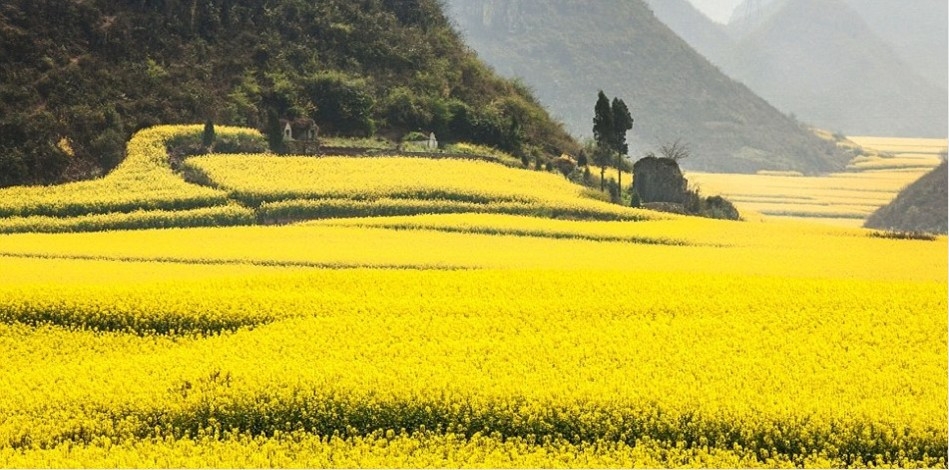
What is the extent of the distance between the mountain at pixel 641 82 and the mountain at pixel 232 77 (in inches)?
2952

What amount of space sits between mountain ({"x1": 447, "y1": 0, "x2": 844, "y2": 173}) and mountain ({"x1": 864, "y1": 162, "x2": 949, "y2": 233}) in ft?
227

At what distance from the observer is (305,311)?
99.5ft

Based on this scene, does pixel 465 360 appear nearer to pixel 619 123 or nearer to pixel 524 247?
pixel 524 247

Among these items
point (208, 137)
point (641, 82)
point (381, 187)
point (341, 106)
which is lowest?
point (381, 187)

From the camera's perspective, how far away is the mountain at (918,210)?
81.6 meters

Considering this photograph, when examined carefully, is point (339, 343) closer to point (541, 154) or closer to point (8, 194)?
point (8, 194)

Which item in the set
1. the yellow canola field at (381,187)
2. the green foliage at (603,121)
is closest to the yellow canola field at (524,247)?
the yellow canola field at (381,187)

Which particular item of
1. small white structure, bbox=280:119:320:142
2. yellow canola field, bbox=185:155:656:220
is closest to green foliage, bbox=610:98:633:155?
yellow canola field, bbox=185:155:656:220

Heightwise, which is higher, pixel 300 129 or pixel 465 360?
pixel 300 129

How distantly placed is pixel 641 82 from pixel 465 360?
497 feet

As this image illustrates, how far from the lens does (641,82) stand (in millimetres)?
171750

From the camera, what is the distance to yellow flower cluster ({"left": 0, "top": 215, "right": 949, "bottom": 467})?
20.8 metres

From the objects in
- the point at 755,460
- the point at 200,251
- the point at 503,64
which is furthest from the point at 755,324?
the point at 503,64

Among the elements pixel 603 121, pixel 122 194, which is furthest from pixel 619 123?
pixel 122 194
